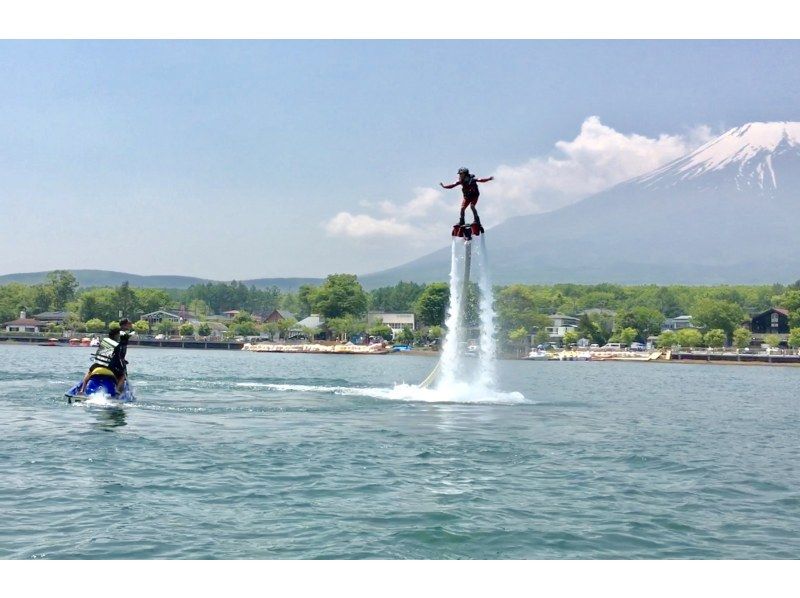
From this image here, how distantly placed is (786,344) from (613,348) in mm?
32820

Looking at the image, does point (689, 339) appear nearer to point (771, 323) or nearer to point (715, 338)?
point (715, 338)

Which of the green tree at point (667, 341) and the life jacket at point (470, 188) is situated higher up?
the life jacket at point (470, 188)

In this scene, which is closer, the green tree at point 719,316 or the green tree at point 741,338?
the green tree at point 741,338

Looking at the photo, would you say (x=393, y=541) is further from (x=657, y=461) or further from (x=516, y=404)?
(x=516, y=404)

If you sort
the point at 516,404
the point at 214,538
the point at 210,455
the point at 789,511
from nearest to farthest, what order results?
the point at 214,538 → the point at 789,511 → the point at 210,455 → the point at 516,404

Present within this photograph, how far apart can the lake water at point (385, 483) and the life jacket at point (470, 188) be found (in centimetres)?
994

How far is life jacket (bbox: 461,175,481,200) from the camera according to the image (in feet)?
136

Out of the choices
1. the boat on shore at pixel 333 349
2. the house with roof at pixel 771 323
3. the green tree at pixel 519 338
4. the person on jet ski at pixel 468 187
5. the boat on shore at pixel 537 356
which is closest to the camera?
the person on jet ski at pixel 468 187

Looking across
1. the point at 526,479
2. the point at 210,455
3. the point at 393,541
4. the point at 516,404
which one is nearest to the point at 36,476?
the point at 210,455

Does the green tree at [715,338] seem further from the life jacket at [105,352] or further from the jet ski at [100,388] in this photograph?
the life jacket at [105,352]

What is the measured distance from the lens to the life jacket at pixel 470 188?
136ft

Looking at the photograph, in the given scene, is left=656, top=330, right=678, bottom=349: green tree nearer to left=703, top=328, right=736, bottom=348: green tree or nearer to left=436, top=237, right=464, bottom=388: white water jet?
left=703, top=328, right=736, bottom=348: green tree

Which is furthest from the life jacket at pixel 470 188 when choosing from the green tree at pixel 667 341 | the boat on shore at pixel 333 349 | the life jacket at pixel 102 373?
the boat on shore at pixel 333 349

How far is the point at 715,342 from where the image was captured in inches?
Answer: 6895
